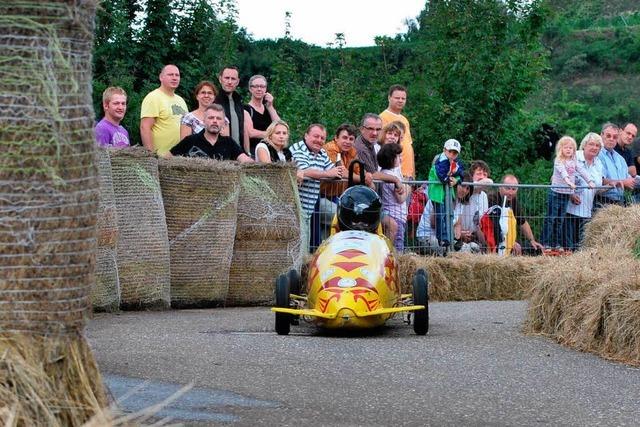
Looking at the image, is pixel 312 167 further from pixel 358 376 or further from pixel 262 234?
pixel 358 376

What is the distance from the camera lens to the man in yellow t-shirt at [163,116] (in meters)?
15.1

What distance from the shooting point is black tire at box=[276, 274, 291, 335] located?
11469mm

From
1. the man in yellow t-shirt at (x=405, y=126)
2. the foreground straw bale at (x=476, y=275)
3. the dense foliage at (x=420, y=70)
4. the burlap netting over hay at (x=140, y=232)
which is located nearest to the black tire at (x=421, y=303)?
the burlap netting over hay at (x=140, y=232)

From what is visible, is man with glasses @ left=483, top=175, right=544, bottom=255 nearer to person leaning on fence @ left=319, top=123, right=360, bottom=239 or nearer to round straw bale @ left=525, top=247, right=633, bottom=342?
person leaning on fence @ left=319, top=123, right=360, bottom=239

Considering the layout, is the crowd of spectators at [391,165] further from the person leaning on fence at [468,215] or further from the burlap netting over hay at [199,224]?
the burlap netting over hay at [199,224]

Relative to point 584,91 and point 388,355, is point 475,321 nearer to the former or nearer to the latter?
point 388,355

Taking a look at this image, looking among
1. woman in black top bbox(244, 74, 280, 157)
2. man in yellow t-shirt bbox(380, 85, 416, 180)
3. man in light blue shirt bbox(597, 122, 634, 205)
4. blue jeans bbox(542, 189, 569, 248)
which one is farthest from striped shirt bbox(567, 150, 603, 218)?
woman in black top bbox(244, 74, 280, 157)

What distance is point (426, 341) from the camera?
1117 cm

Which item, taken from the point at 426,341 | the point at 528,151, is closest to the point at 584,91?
the point at 528,151

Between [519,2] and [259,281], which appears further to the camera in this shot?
[519,2]

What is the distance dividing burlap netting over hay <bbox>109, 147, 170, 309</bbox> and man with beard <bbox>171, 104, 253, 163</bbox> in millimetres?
1017

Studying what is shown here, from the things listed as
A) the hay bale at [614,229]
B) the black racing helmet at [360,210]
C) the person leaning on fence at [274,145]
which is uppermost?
the person leaning on fence at [274,145]

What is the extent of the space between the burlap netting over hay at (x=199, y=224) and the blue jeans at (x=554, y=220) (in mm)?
5141

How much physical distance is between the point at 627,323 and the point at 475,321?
9.11 ft
